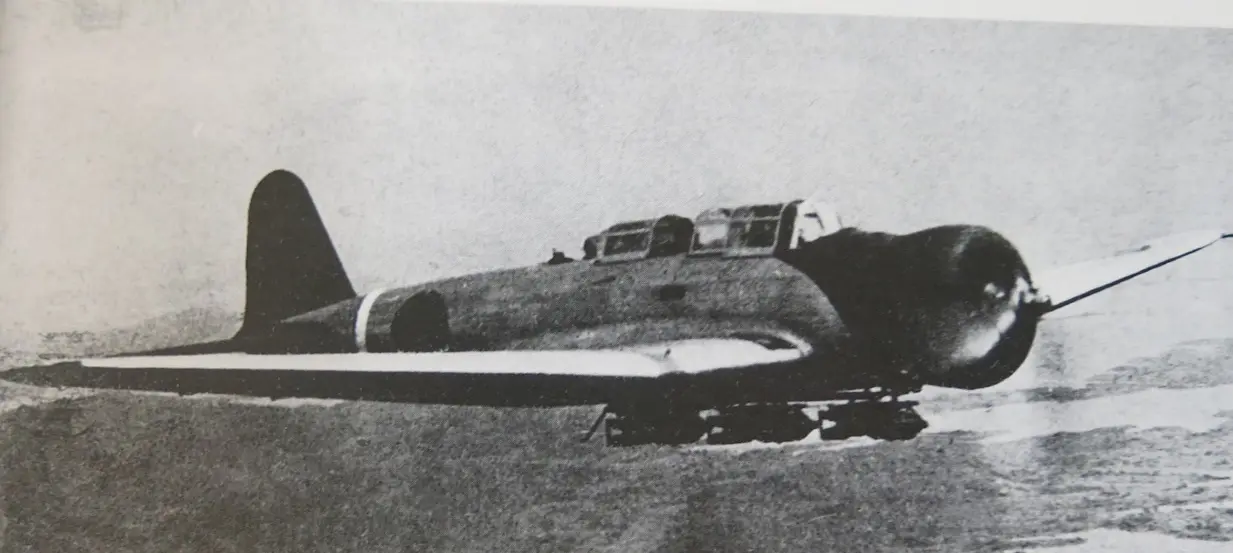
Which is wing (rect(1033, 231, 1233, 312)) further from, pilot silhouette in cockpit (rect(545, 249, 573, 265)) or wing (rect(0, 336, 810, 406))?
pilot silhouette in cockpit (rect(545, 249, 573, 265))

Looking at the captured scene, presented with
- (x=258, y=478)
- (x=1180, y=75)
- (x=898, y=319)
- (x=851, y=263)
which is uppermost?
(x=1180, y=75)

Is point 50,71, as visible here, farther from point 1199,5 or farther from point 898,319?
point 1199,5

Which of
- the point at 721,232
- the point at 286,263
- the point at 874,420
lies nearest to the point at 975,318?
the point at 874,420

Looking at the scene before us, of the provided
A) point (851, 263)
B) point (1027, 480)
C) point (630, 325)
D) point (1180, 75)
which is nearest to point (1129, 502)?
point (1027, 480)

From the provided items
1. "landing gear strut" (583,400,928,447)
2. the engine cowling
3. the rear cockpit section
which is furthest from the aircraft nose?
the rear cockpit section

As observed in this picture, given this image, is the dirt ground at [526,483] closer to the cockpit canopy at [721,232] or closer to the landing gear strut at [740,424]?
the landing gear strut at [740,424]

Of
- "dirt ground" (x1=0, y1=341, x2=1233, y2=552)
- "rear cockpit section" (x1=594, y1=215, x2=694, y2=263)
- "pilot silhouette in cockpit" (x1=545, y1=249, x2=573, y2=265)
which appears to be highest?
"rear cockpit section" (x1=594, y1=215, x2=694, y2=263)

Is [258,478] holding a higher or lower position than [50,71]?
lower
